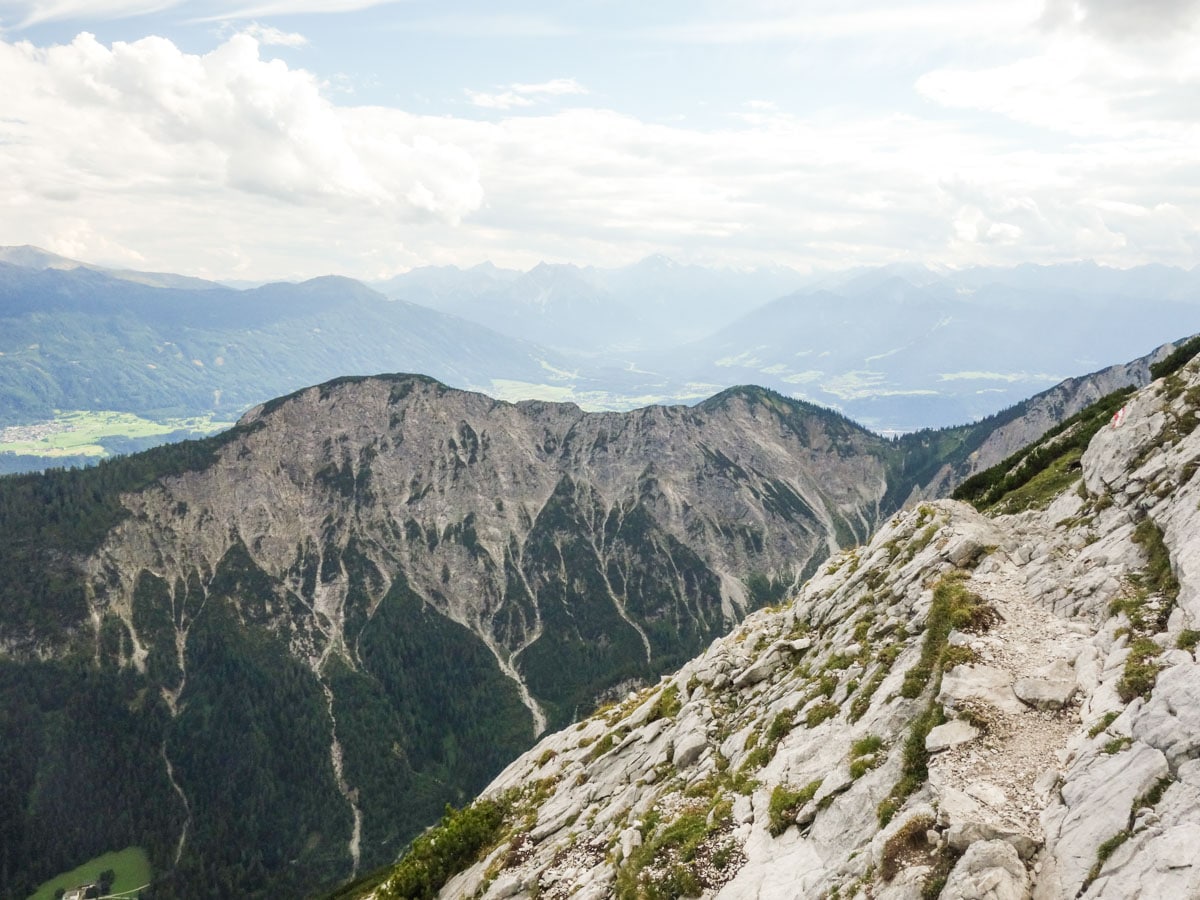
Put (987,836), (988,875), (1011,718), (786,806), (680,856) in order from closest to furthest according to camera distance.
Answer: (988,875) < (987,836) < (1011,718) < (786,806) < (680,856)

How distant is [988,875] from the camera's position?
1742cm

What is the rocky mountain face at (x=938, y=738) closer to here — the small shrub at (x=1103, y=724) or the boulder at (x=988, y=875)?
the boulder at (x=988, y=875)

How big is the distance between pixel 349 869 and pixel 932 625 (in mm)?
224573

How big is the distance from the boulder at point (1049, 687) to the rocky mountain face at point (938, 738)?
88 millimetres

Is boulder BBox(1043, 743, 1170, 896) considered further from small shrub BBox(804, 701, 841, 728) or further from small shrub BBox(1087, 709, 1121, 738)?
small shrub BBox(804, 701, 841, 728)

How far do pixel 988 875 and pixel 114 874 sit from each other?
25746 centimetres

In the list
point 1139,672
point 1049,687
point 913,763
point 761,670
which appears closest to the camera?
point 1139,672

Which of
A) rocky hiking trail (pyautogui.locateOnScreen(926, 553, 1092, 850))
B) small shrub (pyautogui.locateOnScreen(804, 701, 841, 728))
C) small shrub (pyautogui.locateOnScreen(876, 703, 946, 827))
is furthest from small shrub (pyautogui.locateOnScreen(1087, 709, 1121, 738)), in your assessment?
small shrub (pyautogui.locateOnScreen(804, 701, 841, 728))

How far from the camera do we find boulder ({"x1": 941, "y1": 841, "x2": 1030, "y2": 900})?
17094 millimetres

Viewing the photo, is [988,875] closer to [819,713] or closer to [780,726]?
[819,713]

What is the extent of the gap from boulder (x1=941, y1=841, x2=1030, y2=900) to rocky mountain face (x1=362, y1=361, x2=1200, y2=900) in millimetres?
61

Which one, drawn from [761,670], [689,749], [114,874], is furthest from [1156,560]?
[114,874]

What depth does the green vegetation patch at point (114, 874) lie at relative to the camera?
186375 mm

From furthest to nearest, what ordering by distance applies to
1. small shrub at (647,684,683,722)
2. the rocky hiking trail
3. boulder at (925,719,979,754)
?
small shrub at (647,684,683,722)
boulder at (925,719,979,754)
the rocky hiking trail
